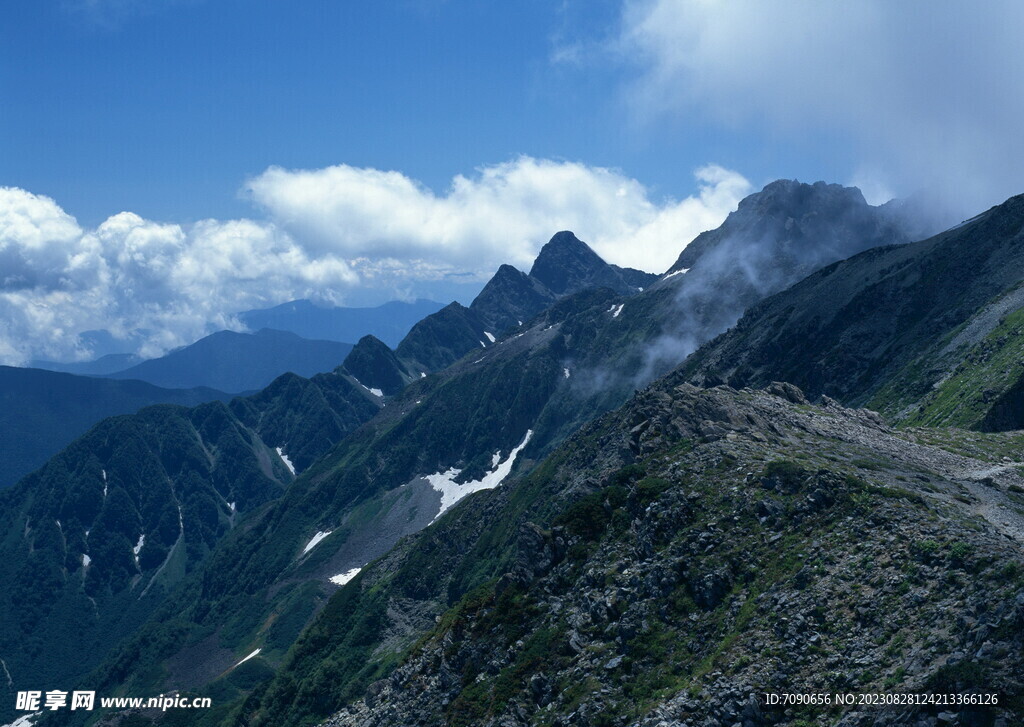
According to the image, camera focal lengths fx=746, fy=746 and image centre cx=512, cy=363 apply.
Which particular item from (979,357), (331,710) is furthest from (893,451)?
(331,710)

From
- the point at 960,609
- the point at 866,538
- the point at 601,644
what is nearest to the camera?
the point at 960,609

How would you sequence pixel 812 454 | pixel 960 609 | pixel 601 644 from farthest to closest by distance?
pixel 812 454 < pixel 601 644 < pixel 960 609

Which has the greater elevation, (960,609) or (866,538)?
(866,538)

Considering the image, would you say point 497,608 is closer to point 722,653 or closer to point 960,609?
point 722,653

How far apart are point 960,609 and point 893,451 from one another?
5673cm

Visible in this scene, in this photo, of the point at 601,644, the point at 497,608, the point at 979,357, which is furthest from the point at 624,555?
the point at 979,357

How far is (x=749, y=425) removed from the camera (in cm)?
8888

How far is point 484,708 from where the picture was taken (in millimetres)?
59062

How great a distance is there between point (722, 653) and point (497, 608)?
25723mm

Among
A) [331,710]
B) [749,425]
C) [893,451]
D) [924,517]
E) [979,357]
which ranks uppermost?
[979,357]

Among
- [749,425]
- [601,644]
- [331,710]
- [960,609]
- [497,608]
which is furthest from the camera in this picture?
[331,710]

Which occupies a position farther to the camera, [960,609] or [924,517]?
[924,517]

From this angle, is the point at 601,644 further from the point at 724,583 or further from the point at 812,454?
the point at 812,454

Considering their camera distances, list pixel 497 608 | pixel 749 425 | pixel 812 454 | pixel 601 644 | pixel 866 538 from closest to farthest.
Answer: pixel 866 538, pixel 601 644, pixel 497 608, pixel 812 454, pixel 749 425
